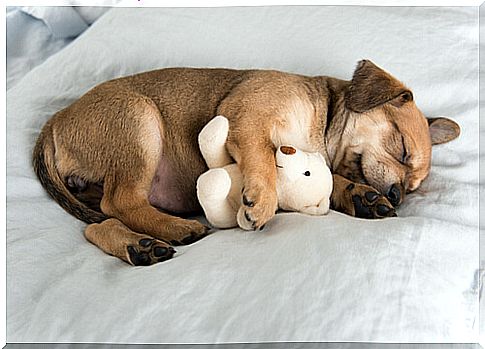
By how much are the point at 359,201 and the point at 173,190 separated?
0.68m

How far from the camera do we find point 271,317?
6.27 feet

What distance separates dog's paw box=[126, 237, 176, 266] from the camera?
89.1 inches

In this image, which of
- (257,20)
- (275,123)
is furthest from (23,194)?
(257,20)

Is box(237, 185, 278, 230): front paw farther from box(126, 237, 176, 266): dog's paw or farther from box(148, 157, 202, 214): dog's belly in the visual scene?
box(148, 157, 202, 214): dog's belly

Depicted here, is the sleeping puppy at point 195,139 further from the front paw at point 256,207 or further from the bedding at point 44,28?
the bedding at point 44,28

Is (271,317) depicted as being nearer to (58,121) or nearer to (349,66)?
(58,121)

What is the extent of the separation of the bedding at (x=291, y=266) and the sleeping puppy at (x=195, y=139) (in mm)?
116

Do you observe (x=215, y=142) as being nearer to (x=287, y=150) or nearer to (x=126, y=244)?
(x=287, y=150)

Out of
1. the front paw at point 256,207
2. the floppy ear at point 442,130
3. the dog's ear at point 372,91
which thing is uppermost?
the dog's ear at point 372,91

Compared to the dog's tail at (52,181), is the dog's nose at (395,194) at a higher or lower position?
higher

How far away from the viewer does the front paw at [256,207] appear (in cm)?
228

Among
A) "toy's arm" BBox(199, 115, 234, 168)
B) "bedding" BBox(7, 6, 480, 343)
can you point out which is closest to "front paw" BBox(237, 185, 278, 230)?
"bedding" BBox(7, 6, 480, 343)

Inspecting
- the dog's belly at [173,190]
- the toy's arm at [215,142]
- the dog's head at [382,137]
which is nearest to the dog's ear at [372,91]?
the dog's head at [382,137]

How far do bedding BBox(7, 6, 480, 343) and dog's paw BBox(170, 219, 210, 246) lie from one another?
78mm
